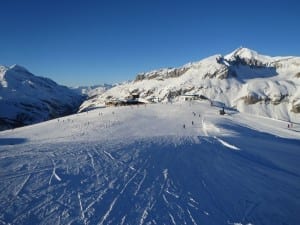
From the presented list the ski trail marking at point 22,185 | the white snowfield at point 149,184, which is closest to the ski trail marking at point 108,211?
the white snowfield at point 149,184

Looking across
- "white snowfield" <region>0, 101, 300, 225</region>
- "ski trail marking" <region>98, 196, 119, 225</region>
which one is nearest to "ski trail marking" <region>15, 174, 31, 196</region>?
"white snowfield" <region>0, 101, 300, 225</region>

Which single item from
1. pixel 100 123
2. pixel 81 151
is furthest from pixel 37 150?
pixel 100 123

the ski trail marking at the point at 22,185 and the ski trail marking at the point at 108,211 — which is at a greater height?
the ski trail marking at the point at 22,185

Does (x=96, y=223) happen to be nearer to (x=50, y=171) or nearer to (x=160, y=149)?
(x=50, y=171)

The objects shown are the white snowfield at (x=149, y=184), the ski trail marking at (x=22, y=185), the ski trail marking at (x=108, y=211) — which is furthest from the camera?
the ski trail marking at (x=22, y=185)

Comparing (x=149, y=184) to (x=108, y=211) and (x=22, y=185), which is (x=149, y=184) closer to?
(x=108, y=211)

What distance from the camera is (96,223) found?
13.6 metres

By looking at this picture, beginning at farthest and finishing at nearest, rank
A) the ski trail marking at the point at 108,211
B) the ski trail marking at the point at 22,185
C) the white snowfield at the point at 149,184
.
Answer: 1. the ski trail marking at the point at 22,185
2. the white snowfield at the point at 149,184
3. the ski trail marking at the point at 108,211

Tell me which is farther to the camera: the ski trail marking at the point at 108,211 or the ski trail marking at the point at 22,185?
the ski trail marking at the point at 22,185

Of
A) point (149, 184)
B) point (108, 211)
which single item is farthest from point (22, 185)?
point (149, 184)

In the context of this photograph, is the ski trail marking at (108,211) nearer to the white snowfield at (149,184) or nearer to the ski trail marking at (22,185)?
the white snowfield at (149,184)

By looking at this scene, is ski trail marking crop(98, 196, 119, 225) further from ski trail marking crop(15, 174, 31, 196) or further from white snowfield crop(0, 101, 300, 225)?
ski trail marking crop(15, 174, 31, 196)

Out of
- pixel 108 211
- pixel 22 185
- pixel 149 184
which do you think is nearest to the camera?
pixel 108 211

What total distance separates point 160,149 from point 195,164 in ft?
17.3
